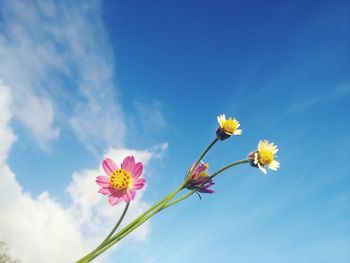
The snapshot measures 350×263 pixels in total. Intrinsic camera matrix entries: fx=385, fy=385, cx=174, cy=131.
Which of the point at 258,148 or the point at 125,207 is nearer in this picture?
the point at 125,207

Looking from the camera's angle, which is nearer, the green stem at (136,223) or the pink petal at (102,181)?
the green stem at (136,223)

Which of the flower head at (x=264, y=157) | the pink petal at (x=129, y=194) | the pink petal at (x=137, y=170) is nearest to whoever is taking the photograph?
the pink petal at (x=129, y=194)

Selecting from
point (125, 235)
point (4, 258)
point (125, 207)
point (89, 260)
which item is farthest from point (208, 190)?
point (4, 258)

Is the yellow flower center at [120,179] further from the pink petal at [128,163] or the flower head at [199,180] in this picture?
the flower head at [199,180]

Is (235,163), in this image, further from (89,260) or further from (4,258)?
(4,258)

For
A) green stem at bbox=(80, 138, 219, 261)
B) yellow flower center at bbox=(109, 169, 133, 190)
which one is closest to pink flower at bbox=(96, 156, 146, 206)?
yellow flower center at bbox=(109, 169, 133, 190)

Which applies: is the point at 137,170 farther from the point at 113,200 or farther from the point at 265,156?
the point at 265,156

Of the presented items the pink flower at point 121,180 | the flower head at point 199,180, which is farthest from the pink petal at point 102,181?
the flower head at point 199,180
